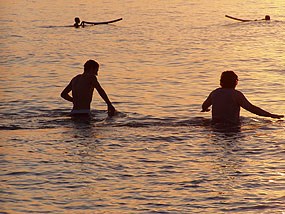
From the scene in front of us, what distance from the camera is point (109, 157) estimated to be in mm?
15055

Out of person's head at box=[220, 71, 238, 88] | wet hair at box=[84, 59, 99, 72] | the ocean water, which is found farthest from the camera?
wet hair at box=[84, 59, 99, 72]

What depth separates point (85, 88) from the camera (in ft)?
58.5

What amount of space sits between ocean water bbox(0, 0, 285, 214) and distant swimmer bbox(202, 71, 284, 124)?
1.04ft

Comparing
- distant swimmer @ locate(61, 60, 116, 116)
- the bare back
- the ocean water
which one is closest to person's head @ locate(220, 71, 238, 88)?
the ocean water

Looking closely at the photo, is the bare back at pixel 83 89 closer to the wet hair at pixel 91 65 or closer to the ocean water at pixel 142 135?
the wet hair at pixel 91 65

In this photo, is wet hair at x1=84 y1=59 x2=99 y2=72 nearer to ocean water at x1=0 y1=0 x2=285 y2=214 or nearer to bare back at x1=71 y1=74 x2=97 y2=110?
bare back at x1=71 y1=74 x2=97 y2=110

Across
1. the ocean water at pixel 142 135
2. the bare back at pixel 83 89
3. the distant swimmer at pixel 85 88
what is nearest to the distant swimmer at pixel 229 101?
the ocean water at pixel 142 135

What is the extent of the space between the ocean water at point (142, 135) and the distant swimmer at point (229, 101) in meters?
0.32

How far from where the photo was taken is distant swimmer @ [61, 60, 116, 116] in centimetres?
1783

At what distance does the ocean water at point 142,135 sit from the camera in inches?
488

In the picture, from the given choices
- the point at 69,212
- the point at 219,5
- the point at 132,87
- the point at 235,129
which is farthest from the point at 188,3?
the point at 69,212

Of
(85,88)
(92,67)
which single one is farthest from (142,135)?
(92,67)

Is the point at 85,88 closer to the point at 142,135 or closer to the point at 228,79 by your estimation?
the point at 142,135

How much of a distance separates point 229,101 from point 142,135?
169 centimetres
